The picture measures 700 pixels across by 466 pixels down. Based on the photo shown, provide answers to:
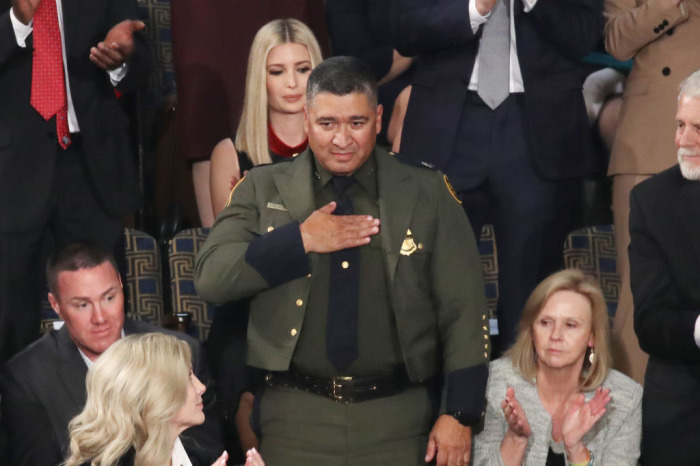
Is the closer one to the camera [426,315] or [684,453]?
[426,315]

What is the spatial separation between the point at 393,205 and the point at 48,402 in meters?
1.17

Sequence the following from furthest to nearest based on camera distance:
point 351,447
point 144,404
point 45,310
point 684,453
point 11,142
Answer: point 45,310 < point 11,142 < point 684,453 < point 351,447 < point 144,404

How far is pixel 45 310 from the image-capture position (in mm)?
4684

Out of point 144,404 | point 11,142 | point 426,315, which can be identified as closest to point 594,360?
point 426,315

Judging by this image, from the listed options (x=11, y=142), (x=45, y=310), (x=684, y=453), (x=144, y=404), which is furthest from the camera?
(x=45, y=310)

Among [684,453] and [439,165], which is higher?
[439,165]

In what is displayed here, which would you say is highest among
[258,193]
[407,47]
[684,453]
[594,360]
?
[407,47]

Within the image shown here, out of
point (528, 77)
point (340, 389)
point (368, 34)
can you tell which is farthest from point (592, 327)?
point (368, 34)

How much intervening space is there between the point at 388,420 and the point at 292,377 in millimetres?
284

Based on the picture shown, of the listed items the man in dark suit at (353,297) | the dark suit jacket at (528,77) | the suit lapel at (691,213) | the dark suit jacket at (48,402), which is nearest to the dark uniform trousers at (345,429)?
the man in dark suit at (353,297)

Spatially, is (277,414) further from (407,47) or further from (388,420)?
(407,47)

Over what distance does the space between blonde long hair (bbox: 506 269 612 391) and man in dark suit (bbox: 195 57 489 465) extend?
1.71ft

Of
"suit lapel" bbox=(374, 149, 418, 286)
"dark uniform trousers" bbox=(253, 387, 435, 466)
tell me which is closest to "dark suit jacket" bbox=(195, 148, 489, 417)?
"suit lapel" bbox=(374, 149, 418, 286)

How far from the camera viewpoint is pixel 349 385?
11.2 feet
